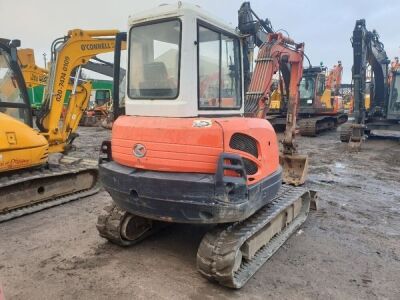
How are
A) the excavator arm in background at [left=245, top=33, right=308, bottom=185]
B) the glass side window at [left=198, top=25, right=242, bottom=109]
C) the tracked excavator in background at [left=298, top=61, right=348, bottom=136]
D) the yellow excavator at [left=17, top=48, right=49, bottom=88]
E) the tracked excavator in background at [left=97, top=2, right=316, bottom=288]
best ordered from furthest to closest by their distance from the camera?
the tracked excavator in background at [left=298, top=61, right=348, bottom=136], the yellow excavator at [left=17, top=48, right=49, bottom=88], the excavator arm in background at [left=245, top=33, right=308, bottom=185], the glass side window at [left=198, top=25, right=242, bottom=109], the tracked excavator in background at [left=97, top=2, right=316, bottom=288]

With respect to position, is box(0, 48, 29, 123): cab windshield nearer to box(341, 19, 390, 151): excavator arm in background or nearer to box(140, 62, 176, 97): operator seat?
box(140, 62, 176, 97): operator seat

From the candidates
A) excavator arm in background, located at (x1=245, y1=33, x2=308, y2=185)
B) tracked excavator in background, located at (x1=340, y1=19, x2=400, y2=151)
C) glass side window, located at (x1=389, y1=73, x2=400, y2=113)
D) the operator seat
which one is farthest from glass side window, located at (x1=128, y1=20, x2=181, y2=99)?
glass side window, located at (x1=389, y1=73, x2=400, y2=113)

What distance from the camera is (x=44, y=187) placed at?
19.1ft

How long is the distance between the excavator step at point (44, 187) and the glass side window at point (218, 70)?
326 centimetres

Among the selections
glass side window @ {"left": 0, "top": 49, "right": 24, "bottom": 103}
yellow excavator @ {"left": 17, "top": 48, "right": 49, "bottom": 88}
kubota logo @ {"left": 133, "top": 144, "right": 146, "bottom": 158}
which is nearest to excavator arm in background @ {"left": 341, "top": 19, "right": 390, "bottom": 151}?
yellow excavator @ {"left": 17, "top": 48, "right": 49, "bottom": 88}

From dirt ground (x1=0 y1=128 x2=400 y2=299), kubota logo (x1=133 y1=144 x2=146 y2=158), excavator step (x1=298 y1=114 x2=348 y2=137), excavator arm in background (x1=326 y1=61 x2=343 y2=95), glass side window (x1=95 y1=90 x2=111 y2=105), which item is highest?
excavator arm in background (x1=326 y1=61 x2=343 y2=95)

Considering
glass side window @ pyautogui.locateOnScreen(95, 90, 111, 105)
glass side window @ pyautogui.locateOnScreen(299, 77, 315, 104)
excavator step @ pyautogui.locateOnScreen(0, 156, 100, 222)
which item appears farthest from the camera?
glass side window @ pyautogui.locateOnScreen(95, 90, 111, 105)

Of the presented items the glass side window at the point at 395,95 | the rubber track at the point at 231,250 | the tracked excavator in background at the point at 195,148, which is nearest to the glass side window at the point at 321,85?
the glass side window at the point at 395,95

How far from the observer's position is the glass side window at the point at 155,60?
3.47 m

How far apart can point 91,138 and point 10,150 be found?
1048 cm

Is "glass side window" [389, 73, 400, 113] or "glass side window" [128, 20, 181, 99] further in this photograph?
"glass side window" [389, 73, 400, 113]

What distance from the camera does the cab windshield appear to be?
5797 mm

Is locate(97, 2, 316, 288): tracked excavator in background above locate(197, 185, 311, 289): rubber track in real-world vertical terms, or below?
above

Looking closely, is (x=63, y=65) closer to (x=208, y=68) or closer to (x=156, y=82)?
(x=156, y=82)
